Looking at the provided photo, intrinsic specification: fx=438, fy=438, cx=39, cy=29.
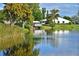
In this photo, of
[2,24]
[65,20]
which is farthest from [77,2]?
[2,24]

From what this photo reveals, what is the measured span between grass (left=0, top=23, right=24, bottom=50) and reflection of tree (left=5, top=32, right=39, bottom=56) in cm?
5

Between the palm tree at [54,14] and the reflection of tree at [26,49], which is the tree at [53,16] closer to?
the palm tree at [54,14]

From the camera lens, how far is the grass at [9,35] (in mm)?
4445

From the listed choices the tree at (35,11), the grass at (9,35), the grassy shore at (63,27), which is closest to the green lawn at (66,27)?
the grassy shore at (63,27)

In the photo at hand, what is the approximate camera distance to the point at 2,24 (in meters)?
4.45

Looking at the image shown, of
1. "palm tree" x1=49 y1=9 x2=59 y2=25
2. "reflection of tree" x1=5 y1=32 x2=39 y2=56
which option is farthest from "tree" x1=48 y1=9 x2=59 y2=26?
"reflection of tree" x1=5 y1=32 x2=39 y2=56

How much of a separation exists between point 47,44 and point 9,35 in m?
0.40

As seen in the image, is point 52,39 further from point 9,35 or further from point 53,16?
point 9,35

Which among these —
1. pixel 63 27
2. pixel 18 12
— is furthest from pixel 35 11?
pixel 63 27

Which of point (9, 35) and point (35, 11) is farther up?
point (35, 11)

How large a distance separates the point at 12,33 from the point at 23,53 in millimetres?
235

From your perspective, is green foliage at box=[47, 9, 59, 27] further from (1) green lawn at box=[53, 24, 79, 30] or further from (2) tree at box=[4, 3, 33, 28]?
(2) tree at box=[4, 3, 33, 28]

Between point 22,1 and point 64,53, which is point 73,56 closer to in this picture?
point 64,53

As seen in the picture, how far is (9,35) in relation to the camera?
4457 mm
